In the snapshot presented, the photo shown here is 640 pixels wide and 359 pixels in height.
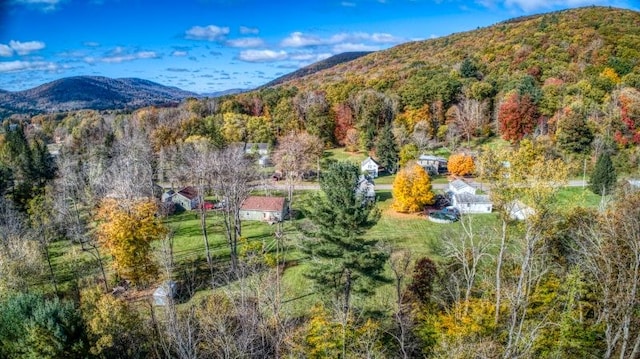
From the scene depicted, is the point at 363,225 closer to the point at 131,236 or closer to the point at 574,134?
the point at 131,236

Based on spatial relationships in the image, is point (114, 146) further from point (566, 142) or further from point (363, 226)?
point (566, 142)

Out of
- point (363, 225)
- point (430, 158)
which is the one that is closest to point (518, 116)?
point (430, 158)

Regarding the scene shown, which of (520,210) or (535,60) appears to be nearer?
(520,210)

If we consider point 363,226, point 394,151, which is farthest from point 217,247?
point 394,151

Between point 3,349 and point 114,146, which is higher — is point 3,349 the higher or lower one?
the lower one

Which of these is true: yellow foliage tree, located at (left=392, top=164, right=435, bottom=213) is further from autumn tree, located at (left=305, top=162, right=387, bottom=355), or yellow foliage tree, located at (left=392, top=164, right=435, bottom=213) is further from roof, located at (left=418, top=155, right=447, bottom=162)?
autumn tree, located at (left=305, top=162, right=387, bottom=355)

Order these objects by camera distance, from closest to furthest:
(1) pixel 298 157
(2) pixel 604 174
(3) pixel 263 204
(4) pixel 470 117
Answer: (2) pixel 604 174 < (3) pixel 263 204 < (1) pixel 298 157 < (4) pixel 470 117

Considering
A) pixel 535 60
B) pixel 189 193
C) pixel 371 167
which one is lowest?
pixel 189 193
